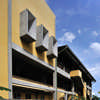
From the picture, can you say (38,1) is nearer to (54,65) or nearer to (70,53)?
(54,65)

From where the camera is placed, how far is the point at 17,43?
1299 cm

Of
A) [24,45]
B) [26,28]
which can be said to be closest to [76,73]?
[24,45]

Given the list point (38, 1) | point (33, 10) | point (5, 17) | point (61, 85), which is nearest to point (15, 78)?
point (5, 17)

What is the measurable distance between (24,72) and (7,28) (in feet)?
26.6

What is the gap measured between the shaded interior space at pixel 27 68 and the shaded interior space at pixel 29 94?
77.0 inches

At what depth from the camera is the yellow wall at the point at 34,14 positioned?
13033 millimetres

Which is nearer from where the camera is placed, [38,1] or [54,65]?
[38,1]

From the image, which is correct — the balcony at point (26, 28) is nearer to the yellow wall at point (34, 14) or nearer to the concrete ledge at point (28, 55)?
the yellow wall at point (34, 14)

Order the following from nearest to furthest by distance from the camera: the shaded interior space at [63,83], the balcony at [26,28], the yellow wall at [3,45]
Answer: the yellow wall at [3,45] < the balcony at [26,28] < the shaded interior space at [63,83]

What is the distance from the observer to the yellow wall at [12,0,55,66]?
1303cm

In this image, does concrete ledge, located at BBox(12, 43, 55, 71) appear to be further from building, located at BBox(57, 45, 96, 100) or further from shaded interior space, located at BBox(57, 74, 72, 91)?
shaded interior space, located at BBox(57, 74, 72, 91)

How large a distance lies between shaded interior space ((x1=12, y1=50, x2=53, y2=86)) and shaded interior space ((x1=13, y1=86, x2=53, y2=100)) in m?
1.96

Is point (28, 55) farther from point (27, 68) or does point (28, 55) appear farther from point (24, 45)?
point (27, 68)

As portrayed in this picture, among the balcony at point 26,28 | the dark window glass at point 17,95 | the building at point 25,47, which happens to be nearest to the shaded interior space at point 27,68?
the building at point 25,47
